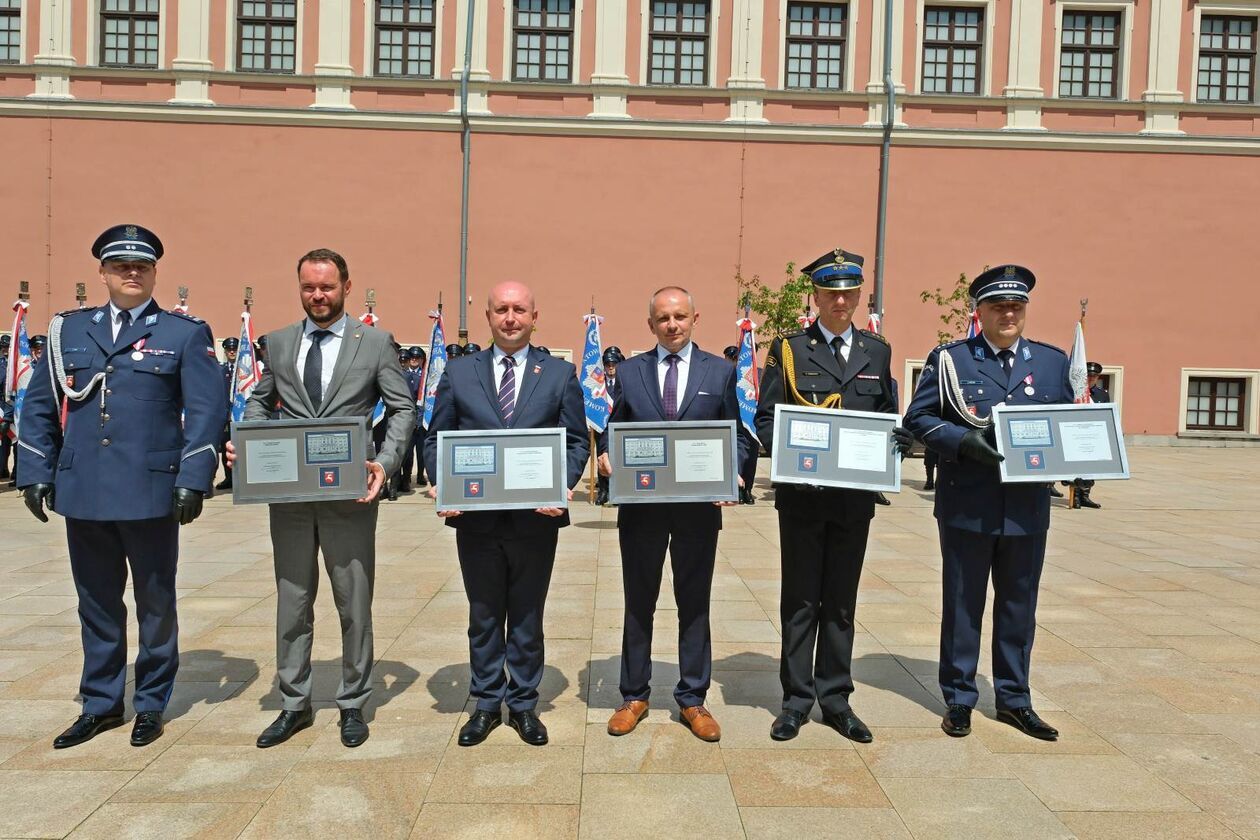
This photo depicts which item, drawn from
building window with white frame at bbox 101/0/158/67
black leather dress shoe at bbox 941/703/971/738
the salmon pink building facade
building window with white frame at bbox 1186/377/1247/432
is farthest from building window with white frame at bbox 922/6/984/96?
black leather dress shoe at bbox 941/703/971/738

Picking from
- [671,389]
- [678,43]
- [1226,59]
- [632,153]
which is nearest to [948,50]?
[678,43]

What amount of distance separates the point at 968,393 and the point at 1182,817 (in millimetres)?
1955

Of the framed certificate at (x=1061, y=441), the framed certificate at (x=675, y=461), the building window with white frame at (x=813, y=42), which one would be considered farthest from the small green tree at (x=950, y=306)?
the framed certificate at (x=675, y=461)

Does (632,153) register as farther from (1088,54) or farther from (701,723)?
(701,723)

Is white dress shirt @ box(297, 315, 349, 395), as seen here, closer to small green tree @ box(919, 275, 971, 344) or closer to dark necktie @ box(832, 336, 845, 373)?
dark necktie @ box(832, 336, 845, 373)

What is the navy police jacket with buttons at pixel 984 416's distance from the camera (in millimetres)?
4449

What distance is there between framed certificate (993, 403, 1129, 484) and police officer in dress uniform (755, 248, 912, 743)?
54 cm

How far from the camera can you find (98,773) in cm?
374

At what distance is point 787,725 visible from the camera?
4.25 meters

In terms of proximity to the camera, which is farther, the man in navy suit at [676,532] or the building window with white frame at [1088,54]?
the building window with white frame at [1088,54]

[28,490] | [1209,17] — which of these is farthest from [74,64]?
[1209,17]

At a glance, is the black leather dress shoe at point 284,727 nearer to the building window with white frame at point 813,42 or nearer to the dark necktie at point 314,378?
the dark necktie at point 314,378

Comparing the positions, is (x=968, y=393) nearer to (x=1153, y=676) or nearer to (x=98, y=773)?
(x=1153, y=676)

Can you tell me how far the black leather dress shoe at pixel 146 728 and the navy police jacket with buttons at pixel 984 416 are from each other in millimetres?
3679
